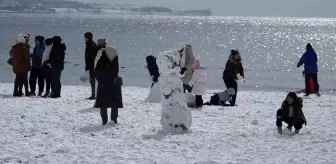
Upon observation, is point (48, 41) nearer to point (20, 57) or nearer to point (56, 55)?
point (56, 55)

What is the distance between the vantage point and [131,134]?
9.60 meters

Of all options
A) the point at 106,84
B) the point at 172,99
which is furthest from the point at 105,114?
the point at 172,99

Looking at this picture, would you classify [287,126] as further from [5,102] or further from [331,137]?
[5,102]

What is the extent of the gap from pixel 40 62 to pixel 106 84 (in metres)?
4.84

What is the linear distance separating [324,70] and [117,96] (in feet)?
100

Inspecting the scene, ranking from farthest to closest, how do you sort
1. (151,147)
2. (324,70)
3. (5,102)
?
→ (324,70) → (5,102) → (151,147)

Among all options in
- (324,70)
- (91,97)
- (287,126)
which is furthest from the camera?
(324,70)

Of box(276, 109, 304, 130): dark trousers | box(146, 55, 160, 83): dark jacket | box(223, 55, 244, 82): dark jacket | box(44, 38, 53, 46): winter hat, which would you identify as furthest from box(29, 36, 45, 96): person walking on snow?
box(276, 109, 304, 130): dark trousers

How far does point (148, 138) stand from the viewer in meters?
9.30

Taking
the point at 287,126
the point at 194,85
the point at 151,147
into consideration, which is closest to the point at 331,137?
the point at 287,126

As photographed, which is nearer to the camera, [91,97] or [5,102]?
[5,102]

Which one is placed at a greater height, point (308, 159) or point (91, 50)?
point (91, 50)

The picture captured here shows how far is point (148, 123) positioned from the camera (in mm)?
10875

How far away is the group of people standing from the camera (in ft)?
46.0
